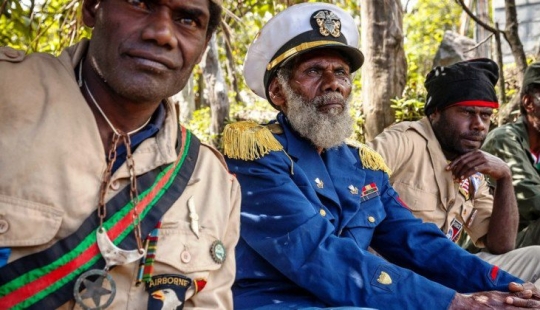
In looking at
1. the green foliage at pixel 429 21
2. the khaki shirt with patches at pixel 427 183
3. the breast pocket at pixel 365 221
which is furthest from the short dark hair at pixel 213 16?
the green foliage at pixel 429 21

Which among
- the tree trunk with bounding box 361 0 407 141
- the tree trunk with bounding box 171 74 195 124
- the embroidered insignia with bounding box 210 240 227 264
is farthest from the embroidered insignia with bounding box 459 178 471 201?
the tree trunk with bounding box 171 74 195 124

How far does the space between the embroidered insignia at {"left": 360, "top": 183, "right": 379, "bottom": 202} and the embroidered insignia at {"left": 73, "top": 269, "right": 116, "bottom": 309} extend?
168 cm

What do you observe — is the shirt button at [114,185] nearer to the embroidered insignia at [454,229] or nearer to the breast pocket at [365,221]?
the breast pocket at [365,221]

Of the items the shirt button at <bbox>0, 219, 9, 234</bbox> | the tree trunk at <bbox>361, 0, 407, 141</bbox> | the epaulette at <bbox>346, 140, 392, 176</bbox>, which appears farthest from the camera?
the tree trunk at <bbox>361, 0, 407, 141</bbox>

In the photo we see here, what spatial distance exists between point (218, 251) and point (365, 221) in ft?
3.91

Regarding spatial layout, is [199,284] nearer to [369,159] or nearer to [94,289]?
[94,289]

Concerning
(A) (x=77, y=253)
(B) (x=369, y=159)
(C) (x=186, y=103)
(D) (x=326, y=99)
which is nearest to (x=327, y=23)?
(D) (x=326, y=99)

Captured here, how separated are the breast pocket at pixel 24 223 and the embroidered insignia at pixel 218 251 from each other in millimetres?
612

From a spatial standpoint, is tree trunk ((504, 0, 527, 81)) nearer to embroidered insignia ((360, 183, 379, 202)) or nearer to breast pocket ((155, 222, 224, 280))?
embroidered insignia ((360, 183, 379, 202))

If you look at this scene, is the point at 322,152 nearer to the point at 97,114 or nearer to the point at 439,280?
the point at 439,280

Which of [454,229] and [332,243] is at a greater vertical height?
[332,243]

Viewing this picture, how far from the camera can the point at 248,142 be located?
3.40 meters

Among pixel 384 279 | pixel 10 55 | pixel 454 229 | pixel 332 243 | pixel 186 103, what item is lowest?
pixel 186 103

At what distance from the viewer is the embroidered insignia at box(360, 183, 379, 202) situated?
3.66 m
